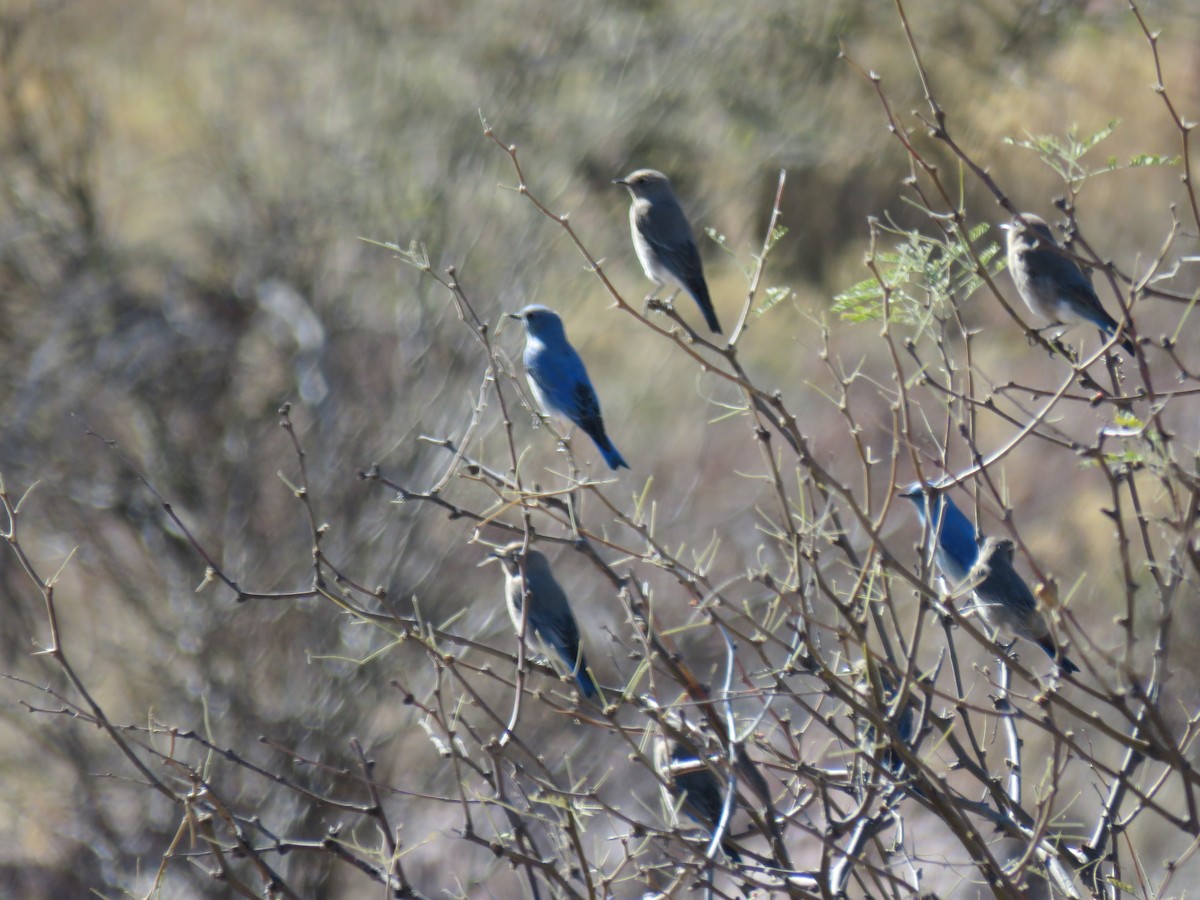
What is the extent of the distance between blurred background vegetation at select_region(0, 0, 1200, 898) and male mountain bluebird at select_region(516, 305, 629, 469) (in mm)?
3266

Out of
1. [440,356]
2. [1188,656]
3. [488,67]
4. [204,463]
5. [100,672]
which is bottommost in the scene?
[100,672]

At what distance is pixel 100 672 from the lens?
32.9 ft

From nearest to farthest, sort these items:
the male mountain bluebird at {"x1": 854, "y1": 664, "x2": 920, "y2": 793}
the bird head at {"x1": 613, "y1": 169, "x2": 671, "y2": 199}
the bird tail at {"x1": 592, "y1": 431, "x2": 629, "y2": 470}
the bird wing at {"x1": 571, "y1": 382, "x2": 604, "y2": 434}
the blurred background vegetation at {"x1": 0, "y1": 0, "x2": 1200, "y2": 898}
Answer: the male mountain bluebird at {"x1": 854, "y1": 664, "x2": 920, "y2": 793} → the bird tail at {"x1": 592, "y1": 431, "x2": 629, "y2": 470} → the bird wing at {"x1": 571, "y1": 382, "x2": 604, "y2": 434} → the bird head at {"x1": 613, "y1": 169, "x2": 671, "y2": 199} → the blurred background vegetation at {"x1": 0, "y1": 0, "x2": 1200, "y2": 898}

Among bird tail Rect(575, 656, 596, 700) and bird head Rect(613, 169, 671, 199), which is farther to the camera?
bird head Rect(613, 169, 671, 199)

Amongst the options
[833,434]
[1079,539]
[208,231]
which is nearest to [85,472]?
[208,231]

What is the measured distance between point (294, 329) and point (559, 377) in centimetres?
523

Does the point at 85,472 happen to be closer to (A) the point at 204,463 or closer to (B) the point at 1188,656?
(A) the point at 204,463

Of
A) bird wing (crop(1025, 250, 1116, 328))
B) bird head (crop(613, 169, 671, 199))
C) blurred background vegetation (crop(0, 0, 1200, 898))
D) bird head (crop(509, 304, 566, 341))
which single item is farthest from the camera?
blurred background vegetation (crop(0, 0, 1200, 898))

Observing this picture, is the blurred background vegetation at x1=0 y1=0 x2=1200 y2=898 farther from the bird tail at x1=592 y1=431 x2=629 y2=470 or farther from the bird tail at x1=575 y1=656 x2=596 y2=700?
the bird tail at x1=575 y1=656 x2=596 y2=700

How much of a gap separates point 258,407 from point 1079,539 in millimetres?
7915

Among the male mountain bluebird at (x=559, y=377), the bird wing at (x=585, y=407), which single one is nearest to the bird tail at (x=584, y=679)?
the male mountain bluebird at (x=559, y=377)

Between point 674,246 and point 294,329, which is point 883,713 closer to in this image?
point 674,246

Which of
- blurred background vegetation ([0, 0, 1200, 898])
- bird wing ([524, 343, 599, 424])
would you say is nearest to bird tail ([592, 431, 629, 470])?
bird wing ([524, 343, 599, 424])

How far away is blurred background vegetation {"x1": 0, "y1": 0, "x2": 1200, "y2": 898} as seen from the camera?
9.70 meters
